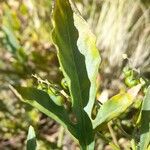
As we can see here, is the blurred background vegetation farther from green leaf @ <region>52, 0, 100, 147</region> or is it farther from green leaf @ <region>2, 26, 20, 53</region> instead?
green leaf @ <region>52, 0, 100, 147</region>

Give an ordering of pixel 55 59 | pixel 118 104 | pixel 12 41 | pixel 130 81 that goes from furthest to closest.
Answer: pixel 55 59, pixel 12 41, pixel 130 81, pixel 118 104

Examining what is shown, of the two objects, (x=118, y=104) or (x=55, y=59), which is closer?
(x=118, y=104)

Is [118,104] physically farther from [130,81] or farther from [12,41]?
[12,41]

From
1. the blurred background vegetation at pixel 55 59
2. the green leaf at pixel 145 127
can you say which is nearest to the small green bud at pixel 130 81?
the green leaf at pixel 145 127

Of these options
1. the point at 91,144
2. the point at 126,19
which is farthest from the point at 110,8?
the point at 91,144

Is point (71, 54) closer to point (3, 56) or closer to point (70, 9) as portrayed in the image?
point (70, 9)

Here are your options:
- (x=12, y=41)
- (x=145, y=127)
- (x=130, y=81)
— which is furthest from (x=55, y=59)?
(x=145, y=127)

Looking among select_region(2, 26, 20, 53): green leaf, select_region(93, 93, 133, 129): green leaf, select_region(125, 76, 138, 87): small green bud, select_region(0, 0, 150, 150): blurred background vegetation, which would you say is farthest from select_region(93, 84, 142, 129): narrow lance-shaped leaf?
select_region(2, 26, 20, 53): green leaf
